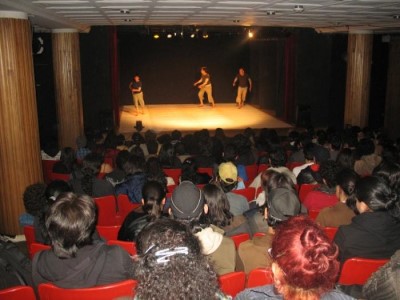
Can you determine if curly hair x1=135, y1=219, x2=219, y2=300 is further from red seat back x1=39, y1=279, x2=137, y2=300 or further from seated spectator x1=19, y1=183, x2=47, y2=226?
seated spectator x1=19, y1=183, x2=47, y2=226

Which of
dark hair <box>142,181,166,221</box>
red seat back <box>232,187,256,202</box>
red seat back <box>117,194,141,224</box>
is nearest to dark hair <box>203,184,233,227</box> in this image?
dark hair <box>142,181,166,221</box>

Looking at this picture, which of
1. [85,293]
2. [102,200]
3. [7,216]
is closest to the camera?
[85,293]

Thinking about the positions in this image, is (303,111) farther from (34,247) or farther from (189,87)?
Answer: (34,247)

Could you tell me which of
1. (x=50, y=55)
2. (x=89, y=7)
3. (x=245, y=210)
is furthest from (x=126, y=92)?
(x=245, y=210)

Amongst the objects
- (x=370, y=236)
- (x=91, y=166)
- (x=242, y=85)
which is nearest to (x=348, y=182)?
(x=370, y=236)

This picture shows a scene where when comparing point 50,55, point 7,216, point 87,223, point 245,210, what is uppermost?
point 50,55

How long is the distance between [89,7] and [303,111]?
809cm

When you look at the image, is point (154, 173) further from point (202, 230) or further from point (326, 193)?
point (202, 230)

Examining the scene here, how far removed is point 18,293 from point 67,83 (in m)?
7.81

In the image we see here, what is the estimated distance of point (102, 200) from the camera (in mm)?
4336

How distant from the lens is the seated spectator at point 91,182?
4762 mm

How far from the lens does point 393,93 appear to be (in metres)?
12.1

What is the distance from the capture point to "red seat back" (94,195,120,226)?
14.3ft

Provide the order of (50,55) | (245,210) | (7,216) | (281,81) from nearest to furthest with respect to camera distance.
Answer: (245,210), (7,216), (50,55), (281,81)
